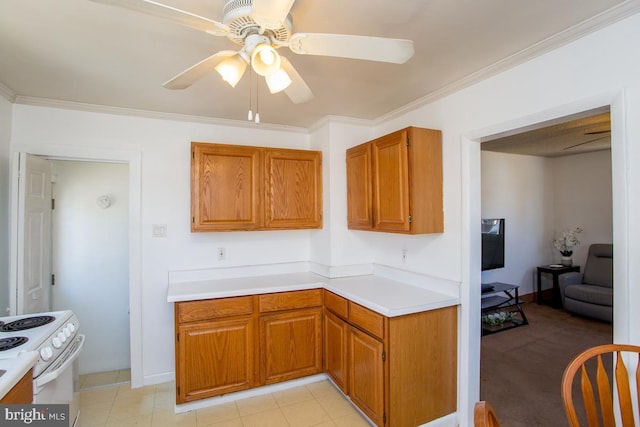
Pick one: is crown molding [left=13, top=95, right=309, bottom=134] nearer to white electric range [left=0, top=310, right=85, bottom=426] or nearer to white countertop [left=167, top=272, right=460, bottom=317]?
white countertop [left=167, top=272, right=460, bottom=317]

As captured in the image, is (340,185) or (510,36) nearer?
(510,36)

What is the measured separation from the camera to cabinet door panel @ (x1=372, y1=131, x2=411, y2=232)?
2.28 m

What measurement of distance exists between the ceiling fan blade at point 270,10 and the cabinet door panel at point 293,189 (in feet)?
6.12

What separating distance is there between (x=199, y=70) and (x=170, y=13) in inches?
13.7

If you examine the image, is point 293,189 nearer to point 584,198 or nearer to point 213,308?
point 213,308

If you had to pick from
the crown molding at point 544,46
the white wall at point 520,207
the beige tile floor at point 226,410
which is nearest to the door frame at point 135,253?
the beige tile floor at point 226,410

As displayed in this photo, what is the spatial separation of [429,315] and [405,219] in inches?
25.6

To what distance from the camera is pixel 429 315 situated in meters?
2.13

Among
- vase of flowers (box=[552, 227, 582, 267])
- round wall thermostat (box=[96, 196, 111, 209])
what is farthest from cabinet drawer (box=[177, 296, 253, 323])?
vase of flowers (box=[552, 227, 582, 267])

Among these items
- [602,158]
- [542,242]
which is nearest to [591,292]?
[542,242]

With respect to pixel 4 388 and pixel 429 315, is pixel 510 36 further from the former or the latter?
pixel 4 388

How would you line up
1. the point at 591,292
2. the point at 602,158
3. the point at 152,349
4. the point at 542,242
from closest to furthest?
the point at 152,349 < the point at 591,292 < the point at 602,158 < the point at 542,242

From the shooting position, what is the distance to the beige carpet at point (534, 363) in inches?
92.7

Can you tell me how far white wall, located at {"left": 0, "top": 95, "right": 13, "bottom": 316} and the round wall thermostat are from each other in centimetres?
73
